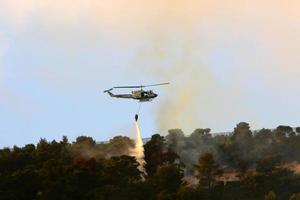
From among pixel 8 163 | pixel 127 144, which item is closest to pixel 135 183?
pixel 8 163

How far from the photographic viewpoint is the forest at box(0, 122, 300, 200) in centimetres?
6844

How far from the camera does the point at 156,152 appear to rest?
103 m

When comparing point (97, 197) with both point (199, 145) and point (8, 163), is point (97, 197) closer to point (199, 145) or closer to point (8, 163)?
point (8, 163)

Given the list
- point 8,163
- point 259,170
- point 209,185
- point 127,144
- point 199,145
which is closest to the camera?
point 8,163

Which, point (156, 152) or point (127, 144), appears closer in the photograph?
point (156, 152)

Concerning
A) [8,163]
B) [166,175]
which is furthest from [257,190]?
[8,163]

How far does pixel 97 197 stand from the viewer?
220 ft

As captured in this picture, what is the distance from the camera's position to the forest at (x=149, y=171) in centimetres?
6844

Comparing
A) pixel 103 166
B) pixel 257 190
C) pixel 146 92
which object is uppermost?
pixel 146 92

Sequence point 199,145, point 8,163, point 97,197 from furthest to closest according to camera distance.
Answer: point 199,145
point 8,163
point 97,197

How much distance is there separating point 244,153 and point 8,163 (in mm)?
59769

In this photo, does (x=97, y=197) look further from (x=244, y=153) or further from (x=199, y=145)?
(x=199, y=145)

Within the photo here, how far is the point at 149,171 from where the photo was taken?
9762 cm

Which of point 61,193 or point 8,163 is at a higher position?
point 8,163
